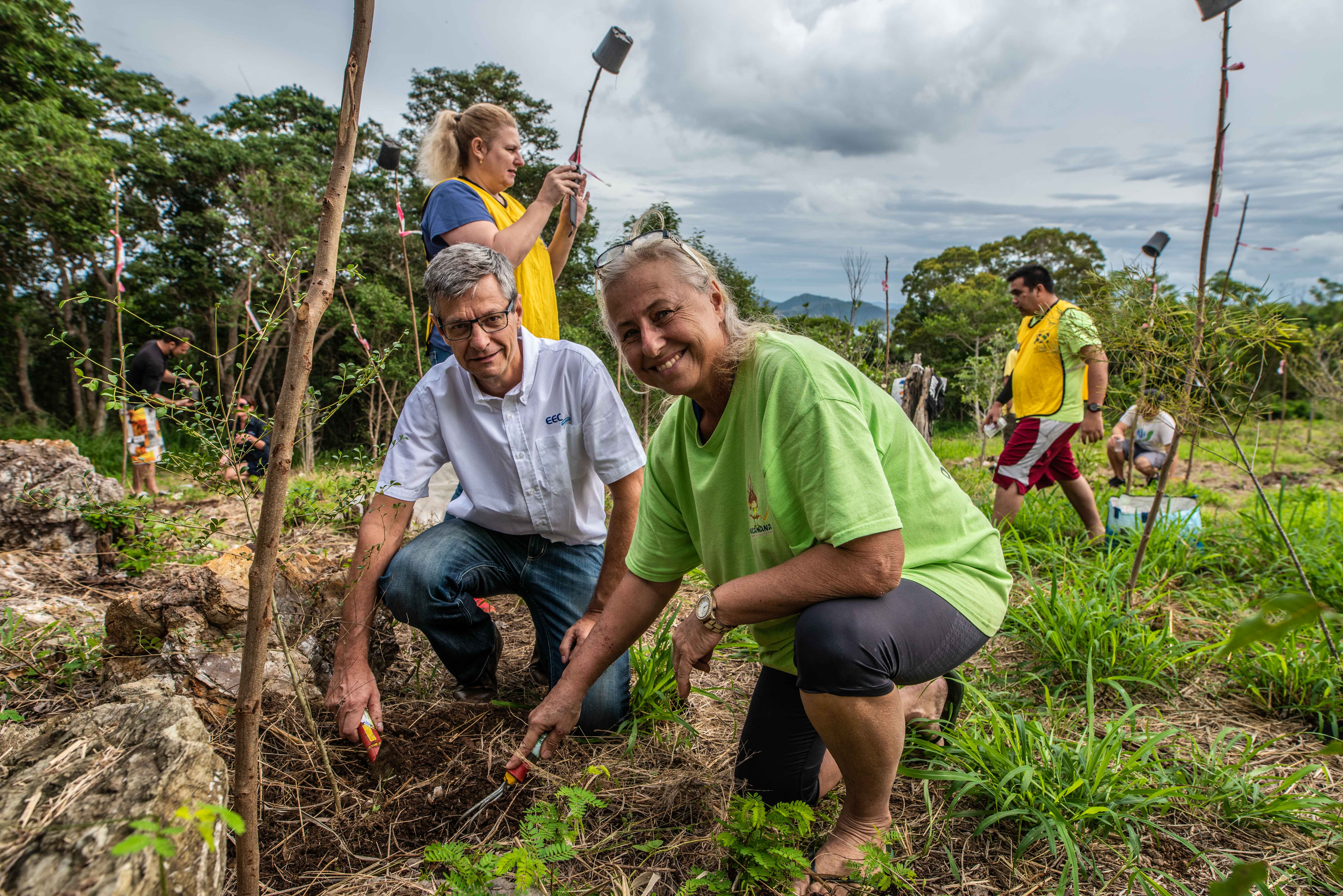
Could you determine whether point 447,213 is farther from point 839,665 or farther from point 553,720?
point 839,665

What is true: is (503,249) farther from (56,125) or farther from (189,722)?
(56,125)

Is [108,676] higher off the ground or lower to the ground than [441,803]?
higher

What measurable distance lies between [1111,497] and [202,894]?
4531 mm

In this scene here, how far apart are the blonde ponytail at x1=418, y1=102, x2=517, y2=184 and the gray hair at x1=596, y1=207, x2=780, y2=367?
1.26 m

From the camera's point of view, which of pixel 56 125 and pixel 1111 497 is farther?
pixel 56 125

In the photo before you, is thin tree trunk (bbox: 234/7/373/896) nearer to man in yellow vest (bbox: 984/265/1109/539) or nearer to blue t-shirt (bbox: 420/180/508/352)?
blue t-shirt (bbox: 420/180/508/352)

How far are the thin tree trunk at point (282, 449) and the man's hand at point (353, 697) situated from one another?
0.59m

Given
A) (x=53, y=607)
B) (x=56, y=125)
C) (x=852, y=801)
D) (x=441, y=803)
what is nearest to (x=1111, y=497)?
(x=852, y=801)

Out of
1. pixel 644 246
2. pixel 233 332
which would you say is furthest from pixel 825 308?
pixel 233 332

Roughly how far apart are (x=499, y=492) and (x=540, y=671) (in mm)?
670

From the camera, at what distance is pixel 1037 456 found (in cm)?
398

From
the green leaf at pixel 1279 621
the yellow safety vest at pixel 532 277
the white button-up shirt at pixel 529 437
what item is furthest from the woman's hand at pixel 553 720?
the green leaf at pixel 1279 621

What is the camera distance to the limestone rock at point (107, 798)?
962mm

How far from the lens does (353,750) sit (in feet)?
6.53
